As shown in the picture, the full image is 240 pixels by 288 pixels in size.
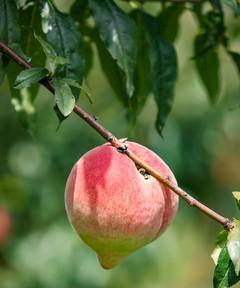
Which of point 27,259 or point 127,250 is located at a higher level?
point 127,250

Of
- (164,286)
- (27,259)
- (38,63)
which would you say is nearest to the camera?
(38,63)

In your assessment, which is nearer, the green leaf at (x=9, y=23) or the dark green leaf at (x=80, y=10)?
the green leaf at (x=9, y=23)

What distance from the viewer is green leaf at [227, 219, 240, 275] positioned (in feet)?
4.36

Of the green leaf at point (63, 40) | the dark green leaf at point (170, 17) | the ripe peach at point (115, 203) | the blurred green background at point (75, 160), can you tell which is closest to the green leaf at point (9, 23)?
the green leaf at point (63, 40)

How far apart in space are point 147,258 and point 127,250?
1864 mm

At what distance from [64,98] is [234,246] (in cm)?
30

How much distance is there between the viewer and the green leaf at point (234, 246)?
133cm

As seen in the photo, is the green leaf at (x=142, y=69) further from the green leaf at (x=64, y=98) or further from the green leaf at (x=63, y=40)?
the green leaf at (x=64, y=98)

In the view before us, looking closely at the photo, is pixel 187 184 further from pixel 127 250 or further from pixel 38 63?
pixel 127 250

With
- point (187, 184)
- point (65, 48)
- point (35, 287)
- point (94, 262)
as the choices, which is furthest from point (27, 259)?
point (65, 48)

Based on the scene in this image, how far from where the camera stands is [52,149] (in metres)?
3.49

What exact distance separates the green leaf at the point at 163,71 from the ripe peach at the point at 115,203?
34cm

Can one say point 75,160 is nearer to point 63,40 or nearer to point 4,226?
point 4,226

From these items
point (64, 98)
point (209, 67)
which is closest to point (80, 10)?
point (209, 67)
